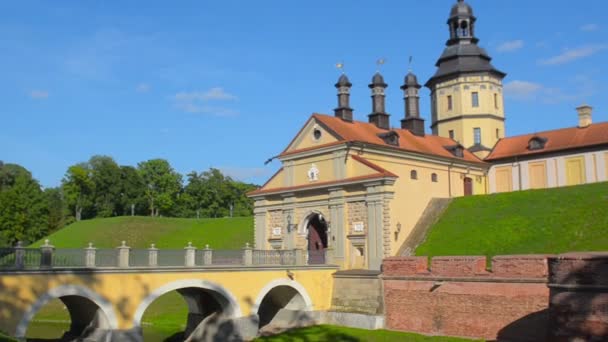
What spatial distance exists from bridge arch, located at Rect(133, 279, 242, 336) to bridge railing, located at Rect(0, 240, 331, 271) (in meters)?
0.74

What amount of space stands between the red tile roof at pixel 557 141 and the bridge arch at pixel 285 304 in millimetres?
16853

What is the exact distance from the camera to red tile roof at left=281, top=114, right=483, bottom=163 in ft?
97.6

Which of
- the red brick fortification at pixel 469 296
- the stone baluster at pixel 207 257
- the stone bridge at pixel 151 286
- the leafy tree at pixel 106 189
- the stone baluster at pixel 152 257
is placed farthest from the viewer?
the leafy tree at pixel 106 189

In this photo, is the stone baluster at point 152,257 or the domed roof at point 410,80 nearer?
the stone baluster at point 152,257

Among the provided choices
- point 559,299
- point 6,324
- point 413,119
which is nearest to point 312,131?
point 413,119

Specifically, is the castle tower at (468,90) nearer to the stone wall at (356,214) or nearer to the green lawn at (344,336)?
the stone wall at (356,214)

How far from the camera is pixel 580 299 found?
10.8 meters

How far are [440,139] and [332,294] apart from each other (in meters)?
14.5

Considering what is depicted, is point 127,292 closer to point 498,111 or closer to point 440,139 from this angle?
point 440,139

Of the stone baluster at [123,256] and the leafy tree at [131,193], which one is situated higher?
the leafy tree at [131,193]

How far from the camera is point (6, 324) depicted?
57.3ft

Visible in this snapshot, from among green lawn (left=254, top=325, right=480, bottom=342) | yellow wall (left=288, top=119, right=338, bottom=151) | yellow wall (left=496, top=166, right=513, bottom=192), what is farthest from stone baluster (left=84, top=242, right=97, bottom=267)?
yellow wall (left=496, top=166, right=513, bottom=192)

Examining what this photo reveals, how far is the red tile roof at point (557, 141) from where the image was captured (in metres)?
33.2

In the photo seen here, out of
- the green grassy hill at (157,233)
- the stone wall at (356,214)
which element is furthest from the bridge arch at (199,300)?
the green grassy hill at (157,233)
